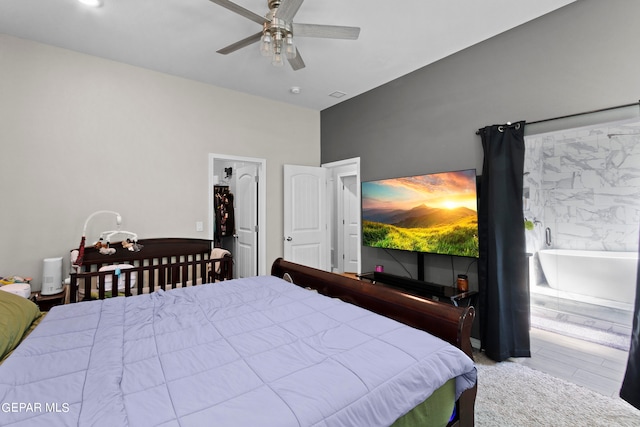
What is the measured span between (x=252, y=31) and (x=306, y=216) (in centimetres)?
252

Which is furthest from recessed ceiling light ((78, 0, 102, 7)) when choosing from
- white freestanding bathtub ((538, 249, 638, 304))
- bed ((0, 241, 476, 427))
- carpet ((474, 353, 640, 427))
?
white freestanding bathtub ((538, 249, 638, 304))

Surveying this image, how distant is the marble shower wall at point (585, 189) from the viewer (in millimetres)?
3342

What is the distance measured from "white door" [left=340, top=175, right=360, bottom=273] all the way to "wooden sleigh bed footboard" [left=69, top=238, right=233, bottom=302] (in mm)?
2846

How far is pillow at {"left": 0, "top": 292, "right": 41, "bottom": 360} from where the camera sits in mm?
1348

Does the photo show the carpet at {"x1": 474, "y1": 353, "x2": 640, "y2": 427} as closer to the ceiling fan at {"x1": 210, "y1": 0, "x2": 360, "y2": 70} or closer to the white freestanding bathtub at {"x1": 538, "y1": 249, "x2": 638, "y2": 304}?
the white freestanding bathtub at {"x1": 538, "y1": 249, "x2": 638, "y2": 304}

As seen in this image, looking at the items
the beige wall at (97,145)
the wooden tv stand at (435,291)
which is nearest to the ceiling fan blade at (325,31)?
the beige wall at (97,145)

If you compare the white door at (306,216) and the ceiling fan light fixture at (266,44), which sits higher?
the ceiling fan light fixture at (266,44)

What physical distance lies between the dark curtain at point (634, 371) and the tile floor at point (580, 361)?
264 mm

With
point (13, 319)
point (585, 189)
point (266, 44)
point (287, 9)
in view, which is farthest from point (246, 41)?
point (585, 189)

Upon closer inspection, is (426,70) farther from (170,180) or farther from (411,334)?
(170,180)

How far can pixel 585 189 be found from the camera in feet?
12.4

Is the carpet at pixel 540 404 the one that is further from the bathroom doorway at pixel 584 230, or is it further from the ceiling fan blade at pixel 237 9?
the ceiling fan blade at pixel 237 9

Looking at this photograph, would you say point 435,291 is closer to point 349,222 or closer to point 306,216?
point 306,216

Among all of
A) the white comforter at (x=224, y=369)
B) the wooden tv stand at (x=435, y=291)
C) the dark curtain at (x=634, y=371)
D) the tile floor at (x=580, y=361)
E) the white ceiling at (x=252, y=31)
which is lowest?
the tile floor at (x=580, y=361)
